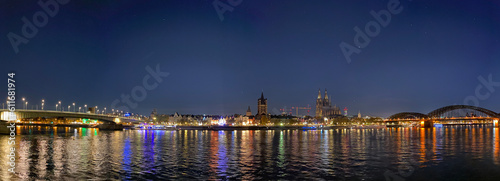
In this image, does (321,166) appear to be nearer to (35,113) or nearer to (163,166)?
(163,166)

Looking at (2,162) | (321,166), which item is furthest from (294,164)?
(2,162)

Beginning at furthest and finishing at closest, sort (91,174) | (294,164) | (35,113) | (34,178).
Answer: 1. (35,113)
2. (294,164)
3. (91,174)
4. (34,178)

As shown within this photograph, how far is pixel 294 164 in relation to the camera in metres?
34.6

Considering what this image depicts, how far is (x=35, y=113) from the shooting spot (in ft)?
309

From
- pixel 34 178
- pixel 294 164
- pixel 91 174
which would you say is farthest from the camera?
pixel 294 164

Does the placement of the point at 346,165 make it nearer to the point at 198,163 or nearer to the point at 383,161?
the point at 383,161

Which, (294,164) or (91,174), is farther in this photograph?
(294,164)

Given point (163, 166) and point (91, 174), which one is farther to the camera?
point (163, 166)

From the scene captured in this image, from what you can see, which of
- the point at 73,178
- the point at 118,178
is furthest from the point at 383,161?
the point at 73,178

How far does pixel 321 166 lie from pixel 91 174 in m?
19.2

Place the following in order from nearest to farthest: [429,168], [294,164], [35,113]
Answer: [429,168], [294,164], [35,113]

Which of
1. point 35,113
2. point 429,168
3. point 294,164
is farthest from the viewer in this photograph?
point 35,113

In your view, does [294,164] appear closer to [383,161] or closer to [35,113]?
[383,161]

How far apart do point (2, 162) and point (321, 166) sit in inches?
1165
